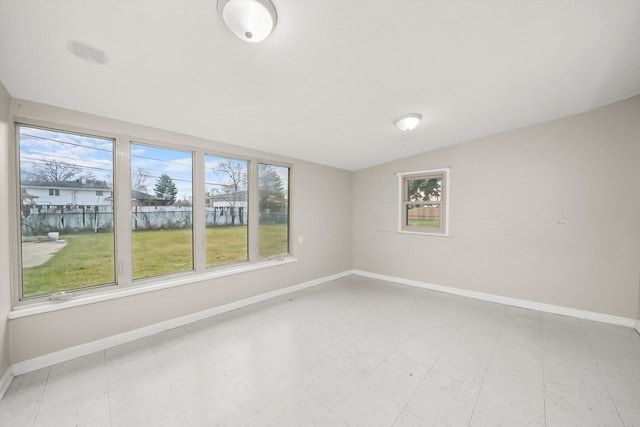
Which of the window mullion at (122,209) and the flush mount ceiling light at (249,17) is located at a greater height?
the flush mount ceiling light at (249,17)

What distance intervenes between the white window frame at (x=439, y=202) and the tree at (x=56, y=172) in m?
4.38

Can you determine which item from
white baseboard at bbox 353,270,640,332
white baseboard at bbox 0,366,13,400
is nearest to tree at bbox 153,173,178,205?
white baseboard at bbox 0,366,13,400

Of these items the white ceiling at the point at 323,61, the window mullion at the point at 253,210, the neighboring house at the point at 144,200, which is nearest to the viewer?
the white ceiling at the point at 323,61

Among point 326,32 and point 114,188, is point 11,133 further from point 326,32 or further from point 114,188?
point 326,32

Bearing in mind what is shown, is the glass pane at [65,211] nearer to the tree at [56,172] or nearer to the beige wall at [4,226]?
the tree at [56,172]

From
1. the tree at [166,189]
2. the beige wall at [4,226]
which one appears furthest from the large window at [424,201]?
the beige wall at [4,226]

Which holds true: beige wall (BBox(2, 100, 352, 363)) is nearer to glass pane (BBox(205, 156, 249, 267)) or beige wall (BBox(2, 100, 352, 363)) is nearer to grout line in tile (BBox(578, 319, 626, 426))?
glass pane (BBox(205, 156, 249, 267))

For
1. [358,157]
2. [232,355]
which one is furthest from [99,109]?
[358,157]

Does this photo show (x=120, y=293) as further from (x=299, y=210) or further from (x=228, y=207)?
(x=299, y=210)

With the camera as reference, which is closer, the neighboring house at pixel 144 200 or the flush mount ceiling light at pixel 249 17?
the flush mount ceiling light at pixel 249 17

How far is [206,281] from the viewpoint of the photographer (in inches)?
120

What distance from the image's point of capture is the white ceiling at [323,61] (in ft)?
4.57

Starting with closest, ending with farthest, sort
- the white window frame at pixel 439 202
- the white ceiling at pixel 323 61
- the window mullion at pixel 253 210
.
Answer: the white ceiling at pixel 323 61 < the window mullion at pixel 253 210 < the white window frame at pixel 439 202

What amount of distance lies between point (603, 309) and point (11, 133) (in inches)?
250
